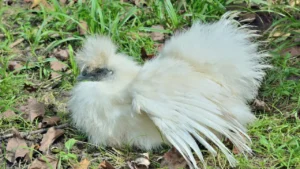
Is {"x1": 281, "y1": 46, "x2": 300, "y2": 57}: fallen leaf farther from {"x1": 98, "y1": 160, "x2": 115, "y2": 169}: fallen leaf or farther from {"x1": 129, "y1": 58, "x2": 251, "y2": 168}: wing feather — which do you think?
{"x1": 98, "y1": 160, "x2": 115, "y2": 169}: fallen leaf

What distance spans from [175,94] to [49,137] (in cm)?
90

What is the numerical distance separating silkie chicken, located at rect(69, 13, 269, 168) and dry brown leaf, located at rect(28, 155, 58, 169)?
0.28 m

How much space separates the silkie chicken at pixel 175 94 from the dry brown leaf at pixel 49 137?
13cm

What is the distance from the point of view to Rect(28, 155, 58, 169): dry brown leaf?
3.59m

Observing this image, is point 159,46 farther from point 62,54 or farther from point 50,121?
point 50,121

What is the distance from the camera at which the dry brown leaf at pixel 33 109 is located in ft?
13.2

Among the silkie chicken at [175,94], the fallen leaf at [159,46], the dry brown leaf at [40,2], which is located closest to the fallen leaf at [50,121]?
the silkie chicken at [175,94]

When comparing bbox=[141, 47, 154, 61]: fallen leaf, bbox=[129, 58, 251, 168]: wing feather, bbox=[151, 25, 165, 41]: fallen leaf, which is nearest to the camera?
bbox=[129, 58, 251, 168]: wing feather

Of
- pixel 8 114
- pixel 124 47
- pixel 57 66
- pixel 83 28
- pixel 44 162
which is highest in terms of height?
pixel 83 28

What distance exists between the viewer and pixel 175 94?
3.53 meters

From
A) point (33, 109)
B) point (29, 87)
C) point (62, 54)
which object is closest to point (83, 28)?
point (62, 54)

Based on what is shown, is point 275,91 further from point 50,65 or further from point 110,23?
point 50,65

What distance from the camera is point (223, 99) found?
3613mm

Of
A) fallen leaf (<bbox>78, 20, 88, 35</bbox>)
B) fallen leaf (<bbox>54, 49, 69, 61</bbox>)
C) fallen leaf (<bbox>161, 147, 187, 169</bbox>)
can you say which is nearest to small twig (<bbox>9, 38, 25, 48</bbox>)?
fallen leaf (<bbox>54, 49, 69, 61</bbox>)
